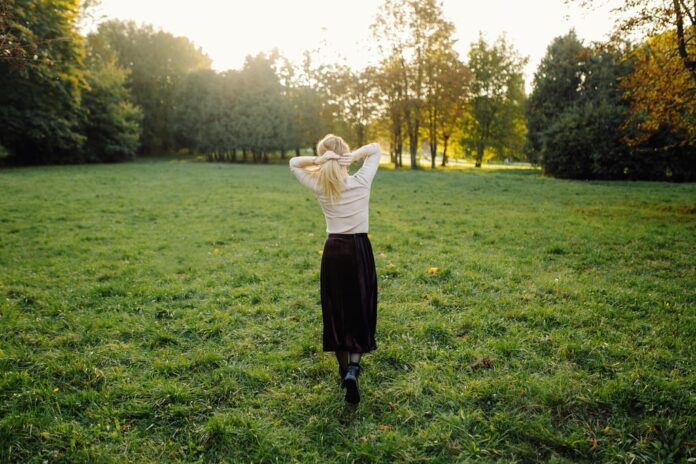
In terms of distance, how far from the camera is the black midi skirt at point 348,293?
421 cm

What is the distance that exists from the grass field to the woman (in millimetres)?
565

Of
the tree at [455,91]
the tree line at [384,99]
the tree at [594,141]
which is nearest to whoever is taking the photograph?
the tree line at [384,99]

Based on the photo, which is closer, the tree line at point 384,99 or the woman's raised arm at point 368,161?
the woman's raised arm at point 368,161

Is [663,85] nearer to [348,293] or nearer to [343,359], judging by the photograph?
[348,293]

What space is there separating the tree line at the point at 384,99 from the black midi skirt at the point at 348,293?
655 cm

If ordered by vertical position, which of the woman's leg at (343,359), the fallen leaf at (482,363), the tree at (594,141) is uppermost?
the tree at (594,141)

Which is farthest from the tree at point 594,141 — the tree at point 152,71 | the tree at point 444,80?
the tree at point 152,71

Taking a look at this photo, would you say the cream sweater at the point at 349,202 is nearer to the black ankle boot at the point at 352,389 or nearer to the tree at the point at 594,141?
the black ankle boot at the point at 352,389

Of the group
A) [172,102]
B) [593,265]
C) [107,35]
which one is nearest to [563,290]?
[593,265]

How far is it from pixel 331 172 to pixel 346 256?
0.88m

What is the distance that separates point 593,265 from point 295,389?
6702 mm

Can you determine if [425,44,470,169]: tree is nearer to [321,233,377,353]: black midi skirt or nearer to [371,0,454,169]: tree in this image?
[371,0,454,169]: tree

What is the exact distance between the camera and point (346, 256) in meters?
4.19

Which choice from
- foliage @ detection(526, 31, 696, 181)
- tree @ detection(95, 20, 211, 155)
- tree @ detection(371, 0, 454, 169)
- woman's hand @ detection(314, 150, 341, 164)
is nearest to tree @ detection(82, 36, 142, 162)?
tree @ detection(95, 20, 211, 155)
